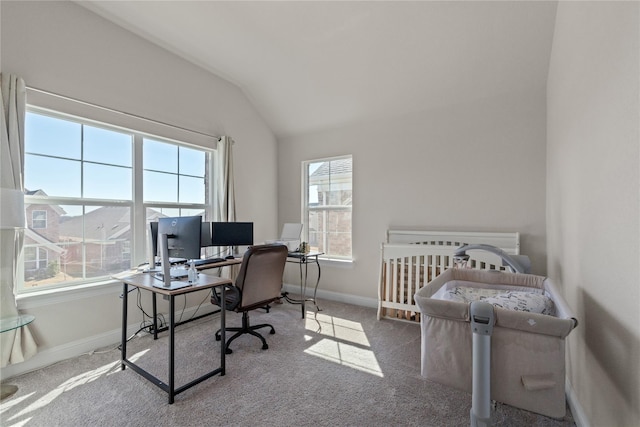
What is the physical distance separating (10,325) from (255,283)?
157 cm

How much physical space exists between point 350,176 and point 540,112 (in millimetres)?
2187

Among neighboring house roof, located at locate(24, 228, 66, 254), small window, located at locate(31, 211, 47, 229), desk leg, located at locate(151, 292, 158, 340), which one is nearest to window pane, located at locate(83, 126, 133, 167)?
small window, located at locate(31, 211, 47, 229)

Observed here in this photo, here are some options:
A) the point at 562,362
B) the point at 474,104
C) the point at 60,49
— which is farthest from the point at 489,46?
the point at 60,49

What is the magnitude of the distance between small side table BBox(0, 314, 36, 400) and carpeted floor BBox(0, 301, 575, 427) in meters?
0.05

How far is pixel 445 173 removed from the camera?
3.30m

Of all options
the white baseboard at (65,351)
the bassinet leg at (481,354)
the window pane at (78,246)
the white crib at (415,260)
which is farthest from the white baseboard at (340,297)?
the bassinet leg at (481,354)

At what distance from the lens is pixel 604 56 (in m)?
1.29

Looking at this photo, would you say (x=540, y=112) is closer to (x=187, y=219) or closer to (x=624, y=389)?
(x=624, y=389)

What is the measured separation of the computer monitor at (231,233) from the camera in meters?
3.40

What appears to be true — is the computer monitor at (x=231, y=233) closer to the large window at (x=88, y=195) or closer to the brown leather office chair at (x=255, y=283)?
the large window at (x=88, y=195)

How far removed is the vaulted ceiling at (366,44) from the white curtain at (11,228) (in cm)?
109

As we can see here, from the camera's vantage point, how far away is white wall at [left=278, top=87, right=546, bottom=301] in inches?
113

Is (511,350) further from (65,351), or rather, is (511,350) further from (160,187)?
(160,187)

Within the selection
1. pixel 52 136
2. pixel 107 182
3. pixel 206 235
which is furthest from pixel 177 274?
pixel 52 136
